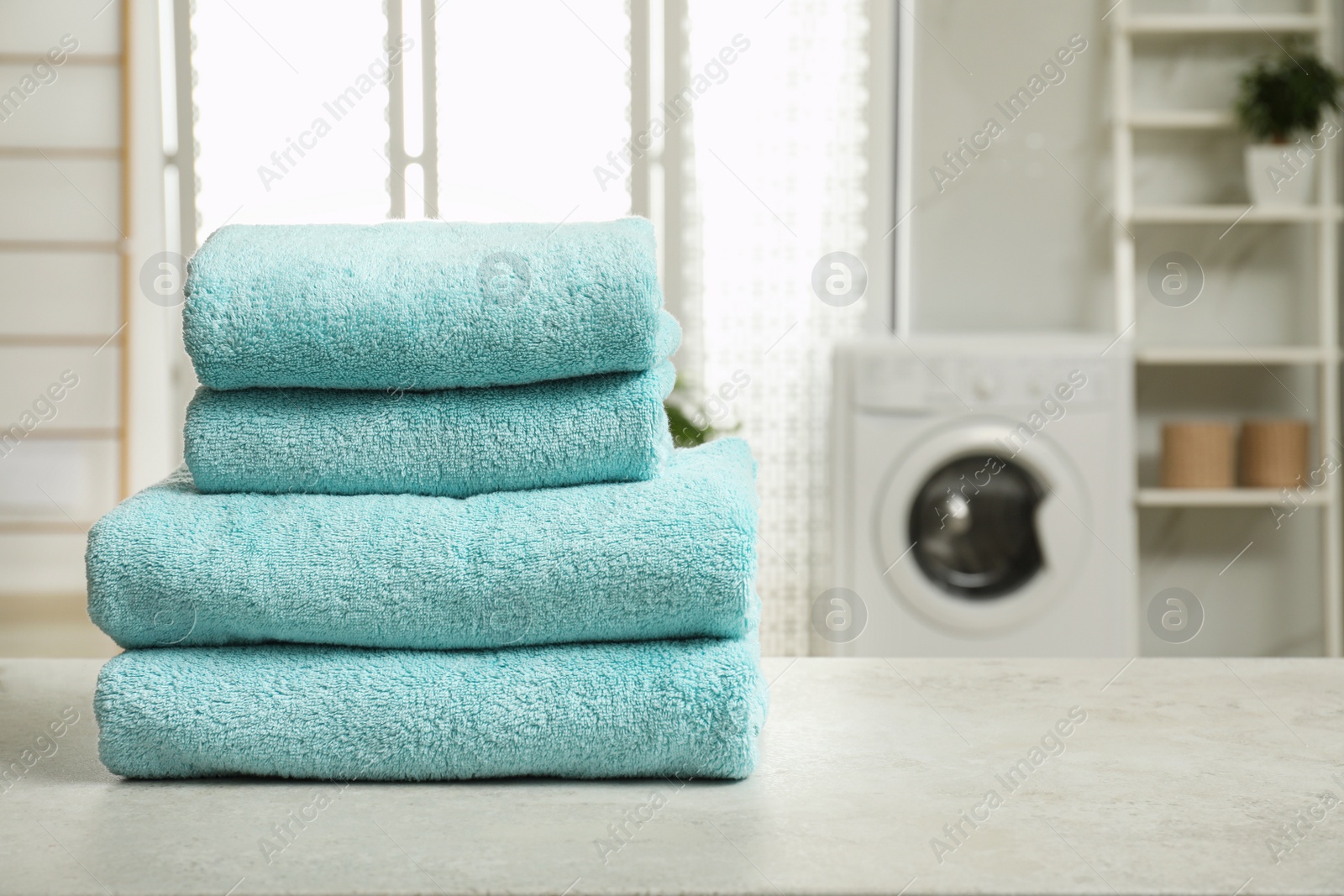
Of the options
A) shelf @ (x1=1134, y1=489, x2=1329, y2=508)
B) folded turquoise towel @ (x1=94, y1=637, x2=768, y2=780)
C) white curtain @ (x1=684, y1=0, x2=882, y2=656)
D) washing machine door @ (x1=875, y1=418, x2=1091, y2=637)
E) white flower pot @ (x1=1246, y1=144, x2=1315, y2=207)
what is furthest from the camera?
white curtain @ (x1=684, y1=0, x2=882, y2=656)

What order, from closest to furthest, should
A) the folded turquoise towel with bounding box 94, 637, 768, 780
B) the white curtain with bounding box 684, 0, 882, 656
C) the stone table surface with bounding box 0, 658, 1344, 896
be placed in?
the stone table surface with bounding box 0, 658, 1344, 896 < the folded turquoise towel with bounding box 94, 637, 768, 780 < the white curtain with bounding box 684, 0, 882, 656

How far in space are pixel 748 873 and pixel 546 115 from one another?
2292 millimetres

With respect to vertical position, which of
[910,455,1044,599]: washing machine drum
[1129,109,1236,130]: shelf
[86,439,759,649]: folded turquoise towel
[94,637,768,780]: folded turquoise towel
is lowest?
[910,455,1044,599]: washing machine drum

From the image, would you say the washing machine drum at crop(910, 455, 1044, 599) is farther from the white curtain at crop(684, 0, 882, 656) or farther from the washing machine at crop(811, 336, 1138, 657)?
the white curtain at crop(684, 0, 882, 656)

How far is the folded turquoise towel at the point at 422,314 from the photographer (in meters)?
0.57

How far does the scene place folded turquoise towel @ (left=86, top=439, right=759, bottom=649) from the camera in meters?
0.56

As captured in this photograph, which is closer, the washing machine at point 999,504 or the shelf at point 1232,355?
the washing machine at point 999,504

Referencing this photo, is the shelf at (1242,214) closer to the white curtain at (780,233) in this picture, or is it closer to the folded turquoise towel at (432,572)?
the white curtain at (780,233)

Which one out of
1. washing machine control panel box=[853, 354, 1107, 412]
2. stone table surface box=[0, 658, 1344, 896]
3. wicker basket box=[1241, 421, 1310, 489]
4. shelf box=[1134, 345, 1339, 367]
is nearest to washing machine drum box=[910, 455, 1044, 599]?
washing machine control panel box=[853, 354, 1107, 412]

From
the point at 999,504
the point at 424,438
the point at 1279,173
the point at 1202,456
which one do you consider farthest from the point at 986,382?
the point at 424,438

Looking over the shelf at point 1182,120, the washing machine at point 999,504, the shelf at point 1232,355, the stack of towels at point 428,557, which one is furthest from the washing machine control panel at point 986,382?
the stack of towels at point 428,557

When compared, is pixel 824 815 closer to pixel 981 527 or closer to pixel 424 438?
pixel 424 438

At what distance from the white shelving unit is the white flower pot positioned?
0.12 feet

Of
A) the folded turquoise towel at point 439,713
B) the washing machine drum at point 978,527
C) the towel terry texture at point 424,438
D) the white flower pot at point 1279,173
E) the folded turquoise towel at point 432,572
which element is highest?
the white flower pot at point 1279,173
